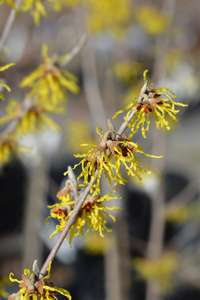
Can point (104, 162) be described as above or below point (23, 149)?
below

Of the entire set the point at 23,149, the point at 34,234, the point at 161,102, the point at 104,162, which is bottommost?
the point at 104,162

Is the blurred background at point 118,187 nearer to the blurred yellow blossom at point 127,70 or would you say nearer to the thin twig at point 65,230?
the blurred yellow blossom at point 127,70

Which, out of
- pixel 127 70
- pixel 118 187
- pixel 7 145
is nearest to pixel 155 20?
pixel 127 70

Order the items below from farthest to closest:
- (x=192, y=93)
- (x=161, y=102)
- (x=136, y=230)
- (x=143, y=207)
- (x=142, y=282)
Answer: (x=143, y=207) < (x=136, y=230) < (x=142, y=282) < (x=192, y=93) < (x=161, y=102)

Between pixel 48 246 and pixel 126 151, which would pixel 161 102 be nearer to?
pixel 126 151

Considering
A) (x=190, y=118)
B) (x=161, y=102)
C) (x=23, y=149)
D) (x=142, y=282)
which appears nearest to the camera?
(x=161, y=102)

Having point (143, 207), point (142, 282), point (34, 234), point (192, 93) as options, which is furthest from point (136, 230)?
point (192, 93)

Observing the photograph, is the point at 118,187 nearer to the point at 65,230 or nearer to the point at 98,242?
the point at 98,242

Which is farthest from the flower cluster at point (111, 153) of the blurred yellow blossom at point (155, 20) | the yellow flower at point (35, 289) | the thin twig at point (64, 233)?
the blurred yellow blossom at point (155, 20)

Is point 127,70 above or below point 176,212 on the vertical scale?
above

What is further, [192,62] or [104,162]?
[192,62]

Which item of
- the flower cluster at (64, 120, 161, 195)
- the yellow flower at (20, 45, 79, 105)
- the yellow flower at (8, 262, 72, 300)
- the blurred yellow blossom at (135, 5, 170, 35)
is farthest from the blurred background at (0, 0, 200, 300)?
the flower cluster at (64, 120, 161, 195)
